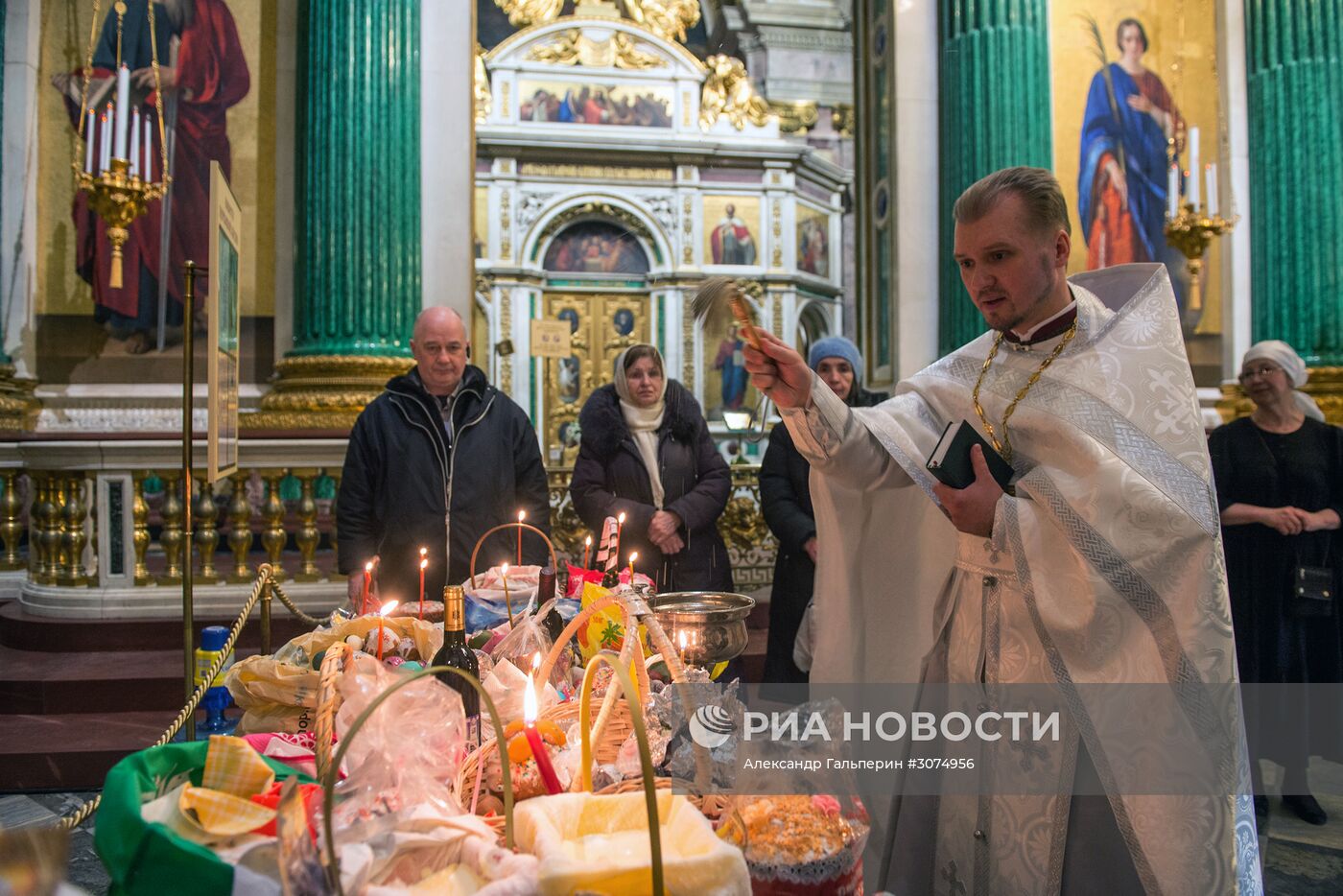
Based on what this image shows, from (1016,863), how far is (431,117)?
5584 millimetres

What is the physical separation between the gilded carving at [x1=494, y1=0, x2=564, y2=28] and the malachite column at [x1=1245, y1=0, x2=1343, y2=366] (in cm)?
1098

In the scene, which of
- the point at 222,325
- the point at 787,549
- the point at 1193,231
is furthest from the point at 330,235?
the point at 1193,231

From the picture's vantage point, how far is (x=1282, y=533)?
3.94m

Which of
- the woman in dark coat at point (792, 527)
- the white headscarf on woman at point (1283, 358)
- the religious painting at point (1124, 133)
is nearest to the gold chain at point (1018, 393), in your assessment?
the woman in dark coat at point (792, 527)

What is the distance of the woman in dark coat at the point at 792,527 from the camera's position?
13.1 feet

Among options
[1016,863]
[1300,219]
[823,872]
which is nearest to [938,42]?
[1300,219]

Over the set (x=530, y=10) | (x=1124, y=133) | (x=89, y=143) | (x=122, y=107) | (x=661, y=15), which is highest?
(x=661, y=15)

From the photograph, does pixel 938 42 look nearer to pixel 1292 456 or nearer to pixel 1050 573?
pixel 1292 456

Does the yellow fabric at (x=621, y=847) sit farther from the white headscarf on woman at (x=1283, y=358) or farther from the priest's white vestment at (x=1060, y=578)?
the white headscarf on woman at (x=1283, y=358)

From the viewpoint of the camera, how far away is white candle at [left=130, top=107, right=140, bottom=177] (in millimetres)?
5498

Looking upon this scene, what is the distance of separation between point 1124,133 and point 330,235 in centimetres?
565

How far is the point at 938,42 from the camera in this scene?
696 cm

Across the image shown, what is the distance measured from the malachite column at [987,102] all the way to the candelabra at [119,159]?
17.1 feet

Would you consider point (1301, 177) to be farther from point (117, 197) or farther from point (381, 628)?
point (117, 197)
